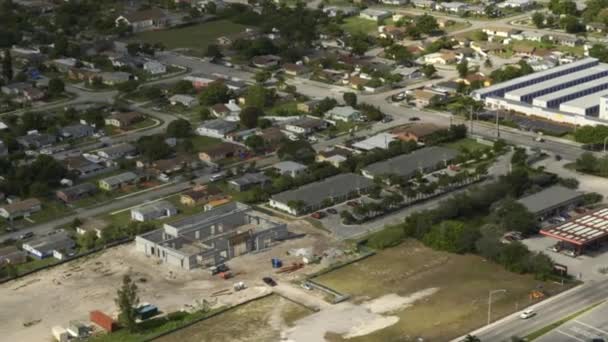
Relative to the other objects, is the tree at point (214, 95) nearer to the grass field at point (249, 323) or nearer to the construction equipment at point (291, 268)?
the construction equipment at point (291, 268)

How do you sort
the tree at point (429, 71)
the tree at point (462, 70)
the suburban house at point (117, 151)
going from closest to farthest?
the suburban house at point (117, 151), the tree at point (462, 70), the tree at point (429, 71)

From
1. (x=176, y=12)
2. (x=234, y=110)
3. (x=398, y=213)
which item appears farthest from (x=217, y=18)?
(x=398, y=213)

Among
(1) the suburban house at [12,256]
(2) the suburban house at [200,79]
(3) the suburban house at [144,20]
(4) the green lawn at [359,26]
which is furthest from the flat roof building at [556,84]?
(3) the suburban house at [144,20]

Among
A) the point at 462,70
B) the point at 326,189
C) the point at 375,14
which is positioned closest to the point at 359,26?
the point at 375,14

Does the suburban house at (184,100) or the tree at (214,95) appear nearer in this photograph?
the tree at (214,95)

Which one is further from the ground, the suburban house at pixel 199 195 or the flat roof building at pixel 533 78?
the flat roof building at pixel 533 78

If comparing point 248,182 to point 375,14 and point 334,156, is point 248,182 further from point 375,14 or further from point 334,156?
point 375,14
